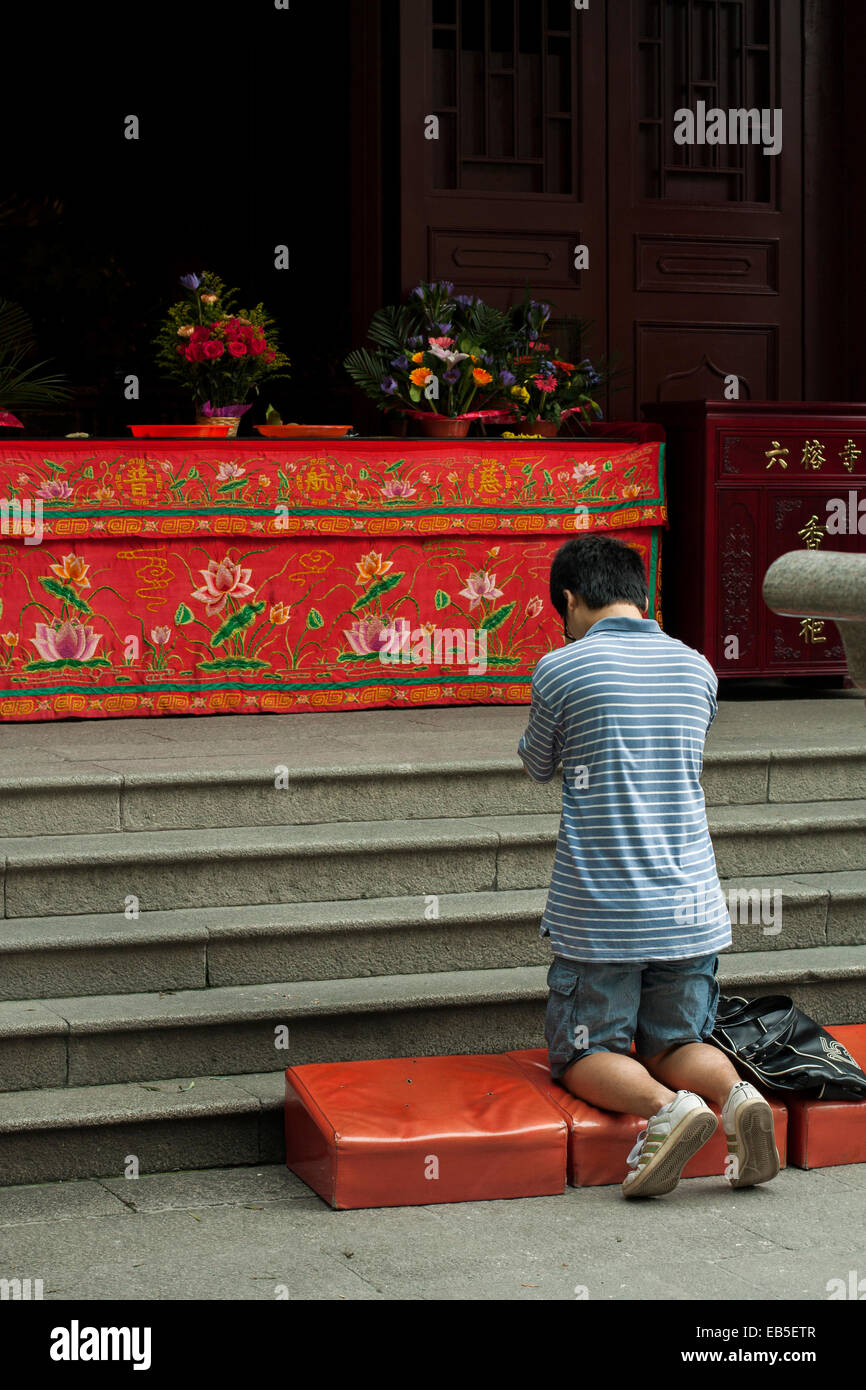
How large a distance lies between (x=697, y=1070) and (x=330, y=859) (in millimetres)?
1365

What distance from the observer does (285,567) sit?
6383mm

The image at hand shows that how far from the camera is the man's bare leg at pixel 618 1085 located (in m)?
3.64

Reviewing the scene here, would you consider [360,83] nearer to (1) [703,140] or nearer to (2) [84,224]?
(1) [703,140]

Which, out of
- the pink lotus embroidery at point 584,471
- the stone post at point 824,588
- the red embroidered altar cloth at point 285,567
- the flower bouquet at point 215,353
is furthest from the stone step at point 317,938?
the stone post at point 824,588

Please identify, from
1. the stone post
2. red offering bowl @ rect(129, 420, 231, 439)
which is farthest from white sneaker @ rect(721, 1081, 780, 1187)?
red offering bowl @ rect(129, 420, 231, 439)

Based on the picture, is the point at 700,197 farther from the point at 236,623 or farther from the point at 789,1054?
the point at 789,1054

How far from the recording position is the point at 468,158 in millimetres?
8094

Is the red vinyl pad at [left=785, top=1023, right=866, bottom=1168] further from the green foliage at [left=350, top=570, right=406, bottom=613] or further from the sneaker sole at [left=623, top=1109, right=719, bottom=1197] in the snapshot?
the green foliage at [left=350, top=570, right=406, bottom=613]

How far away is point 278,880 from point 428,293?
132 inches

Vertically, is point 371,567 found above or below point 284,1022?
above

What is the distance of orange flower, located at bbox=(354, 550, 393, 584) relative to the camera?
21.2ft

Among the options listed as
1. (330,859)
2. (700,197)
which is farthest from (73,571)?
(700,197)

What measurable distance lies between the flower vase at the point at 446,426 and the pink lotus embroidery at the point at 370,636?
0.84m

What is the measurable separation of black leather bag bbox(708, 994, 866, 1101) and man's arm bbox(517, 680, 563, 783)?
2.37 feet
